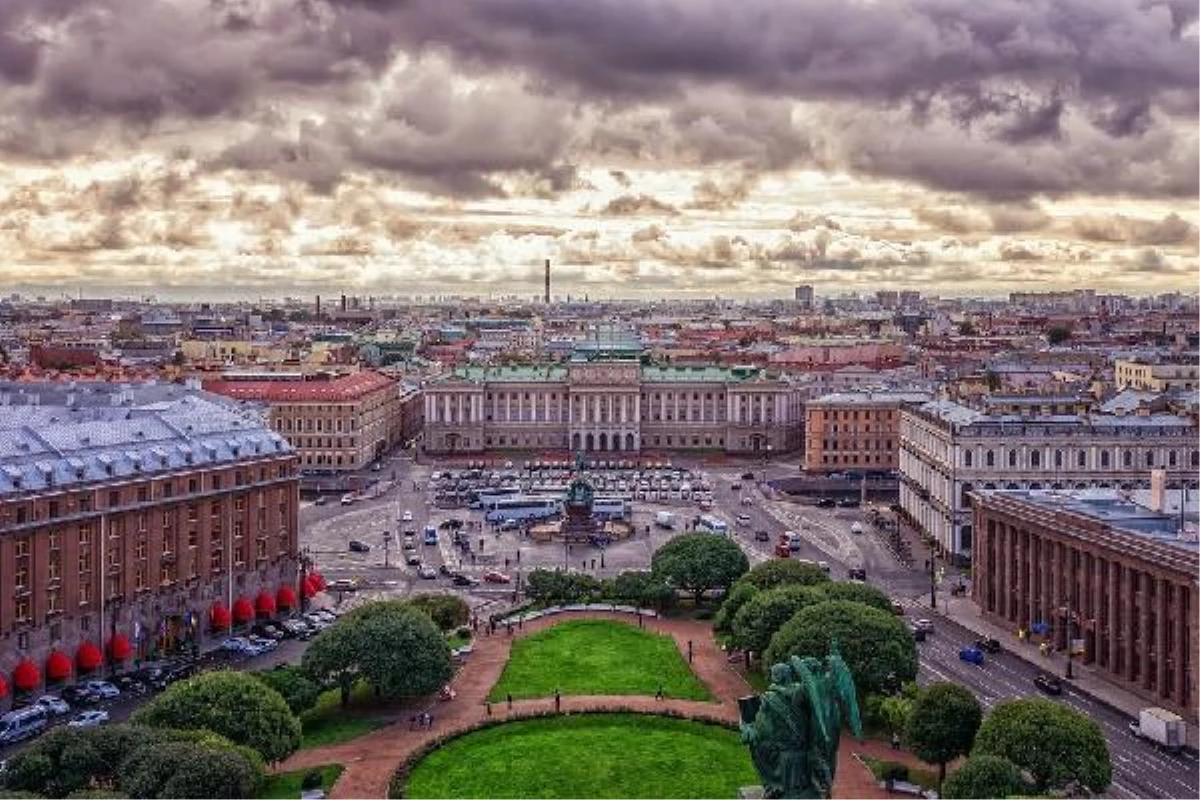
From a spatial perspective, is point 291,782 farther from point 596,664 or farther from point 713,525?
point 713,525

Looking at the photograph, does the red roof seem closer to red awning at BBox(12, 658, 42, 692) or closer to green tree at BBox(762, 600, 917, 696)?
red awning at BBox(12, 658, 42, 692)

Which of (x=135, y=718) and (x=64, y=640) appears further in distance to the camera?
(x=64, y=640)

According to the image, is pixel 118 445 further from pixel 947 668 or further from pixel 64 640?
pixel 947 668

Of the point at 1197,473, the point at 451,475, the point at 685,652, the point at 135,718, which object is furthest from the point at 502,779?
the point at 451,475

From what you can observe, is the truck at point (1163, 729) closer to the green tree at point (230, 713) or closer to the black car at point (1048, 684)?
the black car at point (1048, 684)

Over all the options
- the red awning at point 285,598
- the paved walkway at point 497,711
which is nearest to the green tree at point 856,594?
the paved walkway at point 497,711

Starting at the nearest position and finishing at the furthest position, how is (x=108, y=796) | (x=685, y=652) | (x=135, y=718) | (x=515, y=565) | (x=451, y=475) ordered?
(x=108, y=796), (x=135, y=718), (x=685, y=652), (x=515, y=565), (x=451, y=475)

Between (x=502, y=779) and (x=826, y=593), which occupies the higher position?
(x=826, y=593)
